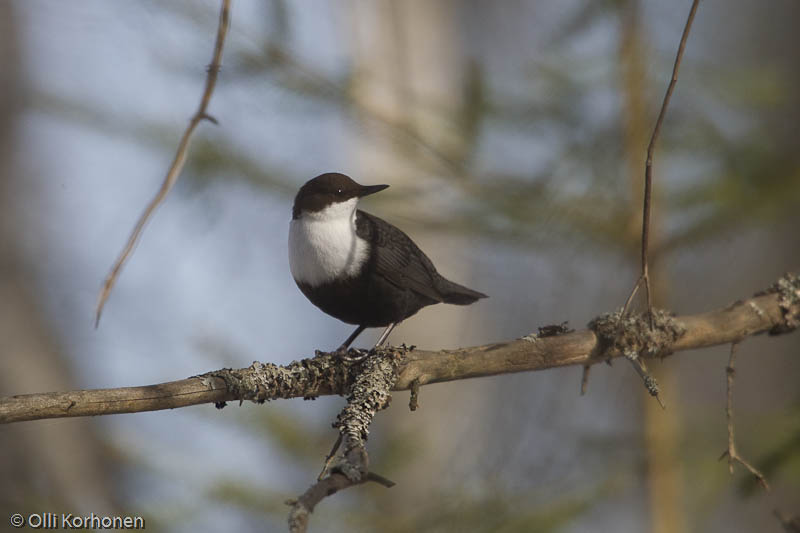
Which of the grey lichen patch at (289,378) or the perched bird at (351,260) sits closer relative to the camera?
the grey lichen patch at (289,378)

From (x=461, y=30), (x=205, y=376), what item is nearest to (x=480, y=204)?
(x=205, y=376)

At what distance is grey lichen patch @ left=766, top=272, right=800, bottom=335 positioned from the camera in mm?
3045

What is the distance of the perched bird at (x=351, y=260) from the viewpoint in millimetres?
3451

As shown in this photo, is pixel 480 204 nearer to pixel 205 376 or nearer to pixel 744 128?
pixel 744 128

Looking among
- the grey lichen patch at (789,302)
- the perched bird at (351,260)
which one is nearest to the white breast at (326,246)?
the perched bird at (351,260)

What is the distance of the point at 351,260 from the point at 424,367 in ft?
3.14

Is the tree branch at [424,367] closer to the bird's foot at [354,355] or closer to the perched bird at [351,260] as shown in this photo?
the bird's foot at [354,355]

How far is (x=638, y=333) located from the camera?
2908 mm

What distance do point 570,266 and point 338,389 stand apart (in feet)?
5.18

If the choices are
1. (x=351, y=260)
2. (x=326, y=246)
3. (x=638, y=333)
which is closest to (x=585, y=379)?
(x=638, y=333)

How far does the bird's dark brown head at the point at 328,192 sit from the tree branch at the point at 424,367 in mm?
886

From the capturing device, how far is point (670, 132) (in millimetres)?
3854

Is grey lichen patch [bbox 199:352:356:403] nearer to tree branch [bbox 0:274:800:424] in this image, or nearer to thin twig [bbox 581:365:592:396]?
tree branch [bbox 0:274:800:424]

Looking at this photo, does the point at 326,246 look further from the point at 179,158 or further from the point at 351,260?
the point at 179,158
